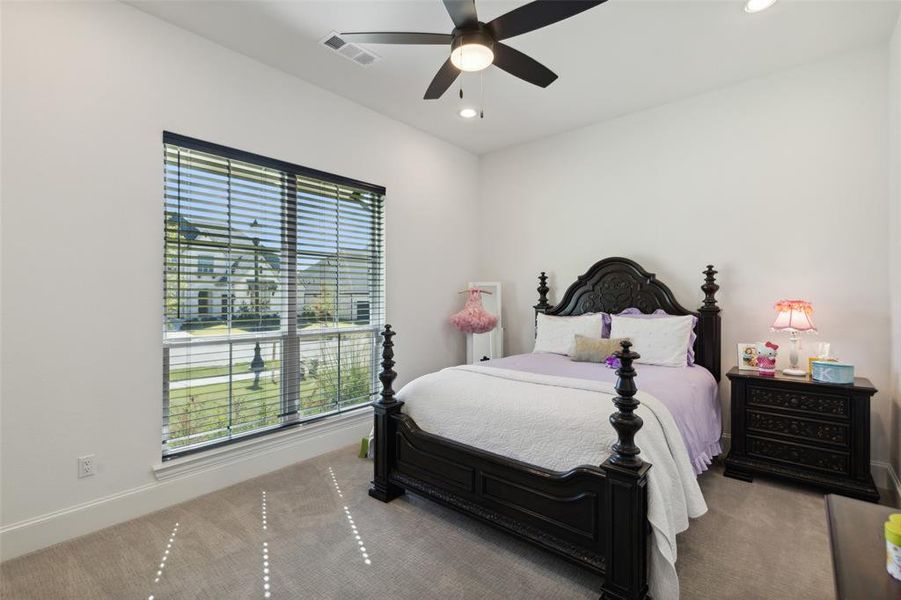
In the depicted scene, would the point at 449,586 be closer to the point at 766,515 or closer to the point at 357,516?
the point at 357,516

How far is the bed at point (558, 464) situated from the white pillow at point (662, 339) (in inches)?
27.6

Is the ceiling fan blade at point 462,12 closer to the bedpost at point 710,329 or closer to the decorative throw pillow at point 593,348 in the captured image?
the decorative throw pillow at point 593,348

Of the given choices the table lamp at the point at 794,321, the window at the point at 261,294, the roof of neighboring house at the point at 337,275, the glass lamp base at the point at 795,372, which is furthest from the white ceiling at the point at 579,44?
the glass lamp base at the point at 795,372

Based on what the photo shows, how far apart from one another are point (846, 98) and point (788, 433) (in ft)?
8.02

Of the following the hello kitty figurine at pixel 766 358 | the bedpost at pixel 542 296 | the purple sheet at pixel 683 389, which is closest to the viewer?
the purple sheet at pixel 683 389

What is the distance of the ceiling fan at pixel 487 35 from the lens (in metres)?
1.93

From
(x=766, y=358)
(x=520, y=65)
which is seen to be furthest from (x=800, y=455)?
(x=520, y=65)

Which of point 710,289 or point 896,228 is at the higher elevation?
point 896,228

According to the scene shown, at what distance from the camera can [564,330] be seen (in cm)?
391

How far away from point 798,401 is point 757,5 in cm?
250

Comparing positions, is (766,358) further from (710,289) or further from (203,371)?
(203,371)

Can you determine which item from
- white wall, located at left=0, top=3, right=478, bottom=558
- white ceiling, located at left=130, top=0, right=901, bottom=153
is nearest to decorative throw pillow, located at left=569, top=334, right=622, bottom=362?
white ceiling, located at left=130, top=0, right=901, bottom=153

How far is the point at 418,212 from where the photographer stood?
4.39m

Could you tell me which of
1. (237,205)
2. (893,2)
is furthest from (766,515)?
(237,205)
